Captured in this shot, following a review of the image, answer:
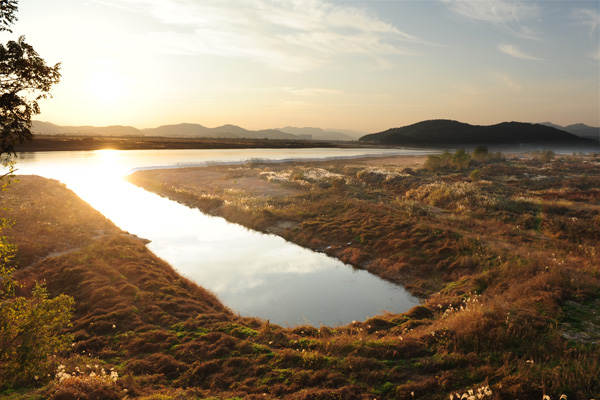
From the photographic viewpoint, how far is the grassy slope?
9.94m

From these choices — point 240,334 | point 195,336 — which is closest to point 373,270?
point 240,334

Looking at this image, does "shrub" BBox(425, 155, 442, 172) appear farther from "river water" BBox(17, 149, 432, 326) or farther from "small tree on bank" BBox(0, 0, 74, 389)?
"small tree on bank" BBox(0, 0, 74, 389)

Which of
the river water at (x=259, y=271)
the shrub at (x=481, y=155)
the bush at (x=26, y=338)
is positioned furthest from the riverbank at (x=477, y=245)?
the shrub at (x=481, y=155)

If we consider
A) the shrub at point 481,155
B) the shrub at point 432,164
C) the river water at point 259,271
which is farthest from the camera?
the shrub at point 481,155

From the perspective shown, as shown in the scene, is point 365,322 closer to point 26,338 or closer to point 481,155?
point 26,338

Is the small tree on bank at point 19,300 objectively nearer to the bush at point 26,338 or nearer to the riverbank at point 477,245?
the bush at point 26,338

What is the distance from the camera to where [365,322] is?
1600 cm

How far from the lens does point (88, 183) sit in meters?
68.1

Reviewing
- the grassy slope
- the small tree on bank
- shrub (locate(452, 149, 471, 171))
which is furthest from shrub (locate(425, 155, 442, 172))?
the small tree on bank

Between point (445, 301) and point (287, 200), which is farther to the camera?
point (287, 200)

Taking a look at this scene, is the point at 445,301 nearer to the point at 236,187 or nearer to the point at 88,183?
the point at 236,187

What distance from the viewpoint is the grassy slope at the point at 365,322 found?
994cm

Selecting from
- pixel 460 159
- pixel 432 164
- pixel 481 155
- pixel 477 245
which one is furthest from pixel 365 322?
pixel 481 155

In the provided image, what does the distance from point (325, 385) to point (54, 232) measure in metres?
29.1
